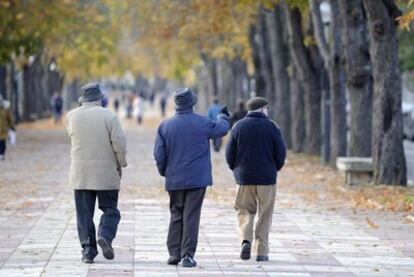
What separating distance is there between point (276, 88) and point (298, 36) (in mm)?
7773

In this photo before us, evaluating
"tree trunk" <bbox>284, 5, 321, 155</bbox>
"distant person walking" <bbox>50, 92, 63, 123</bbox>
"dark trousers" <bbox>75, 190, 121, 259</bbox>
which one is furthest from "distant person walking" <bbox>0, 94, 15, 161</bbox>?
"distant person walking" <bbox>50, 92, 63, 123</bbox>

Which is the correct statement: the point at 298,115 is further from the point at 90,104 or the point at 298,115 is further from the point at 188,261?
the point at 188,261

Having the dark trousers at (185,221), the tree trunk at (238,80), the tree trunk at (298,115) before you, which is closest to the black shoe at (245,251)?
the dark trousers at (185,221)

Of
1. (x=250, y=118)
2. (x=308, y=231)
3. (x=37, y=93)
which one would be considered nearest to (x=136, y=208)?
(x=308, y=231)

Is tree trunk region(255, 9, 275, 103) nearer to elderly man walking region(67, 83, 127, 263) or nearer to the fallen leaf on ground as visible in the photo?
the fallen leaf on ground

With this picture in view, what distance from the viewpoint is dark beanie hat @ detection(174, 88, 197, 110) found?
13.2 meters

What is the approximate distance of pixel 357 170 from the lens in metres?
25.6

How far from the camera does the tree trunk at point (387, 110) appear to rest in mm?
24422

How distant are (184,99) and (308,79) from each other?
23265mm

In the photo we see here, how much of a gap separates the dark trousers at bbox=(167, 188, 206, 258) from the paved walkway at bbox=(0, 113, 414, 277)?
0.24 m

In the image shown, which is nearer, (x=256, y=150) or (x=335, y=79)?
(x=256, y=150)

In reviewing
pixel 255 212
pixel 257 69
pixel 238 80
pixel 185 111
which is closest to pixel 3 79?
pixel 238 80

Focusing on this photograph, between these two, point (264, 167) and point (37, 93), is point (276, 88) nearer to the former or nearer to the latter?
point (264, 167)

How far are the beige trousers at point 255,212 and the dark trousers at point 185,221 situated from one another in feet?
2.68
